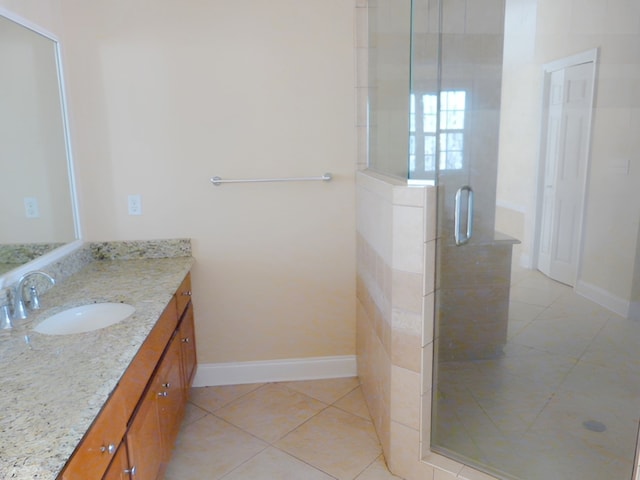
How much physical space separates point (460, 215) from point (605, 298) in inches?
25.4

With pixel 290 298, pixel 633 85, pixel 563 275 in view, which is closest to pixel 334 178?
pixel 290 298

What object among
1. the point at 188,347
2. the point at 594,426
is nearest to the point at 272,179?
the point at 188,347

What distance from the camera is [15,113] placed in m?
2.00

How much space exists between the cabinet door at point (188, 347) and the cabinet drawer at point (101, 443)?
0.95 m

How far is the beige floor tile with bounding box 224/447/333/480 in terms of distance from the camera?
211 cm

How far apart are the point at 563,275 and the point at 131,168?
220 centimetres

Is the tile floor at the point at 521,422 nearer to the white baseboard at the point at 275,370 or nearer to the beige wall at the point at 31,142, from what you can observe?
the white baseboard at the point at 275,370

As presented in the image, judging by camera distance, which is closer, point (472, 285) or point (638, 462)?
point (638, 462)

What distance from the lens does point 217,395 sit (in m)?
2.79

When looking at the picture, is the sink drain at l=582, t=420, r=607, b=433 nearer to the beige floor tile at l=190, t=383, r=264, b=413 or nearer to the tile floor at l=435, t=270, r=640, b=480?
the tile floor at l=435, t=270, r=640, b=480

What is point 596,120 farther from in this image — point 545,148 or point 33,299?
point 33,299

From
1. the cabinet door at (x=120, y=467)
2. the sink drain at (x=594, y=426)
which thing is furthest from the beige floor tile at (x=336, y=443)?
the cabinet door at (x=120, y=467)

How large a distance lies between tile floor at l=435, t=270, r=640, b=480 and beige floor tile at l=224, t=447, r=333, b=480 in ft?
1.97

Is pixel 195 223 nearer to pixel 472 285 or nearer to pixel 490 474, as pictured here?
pixel 472 285
